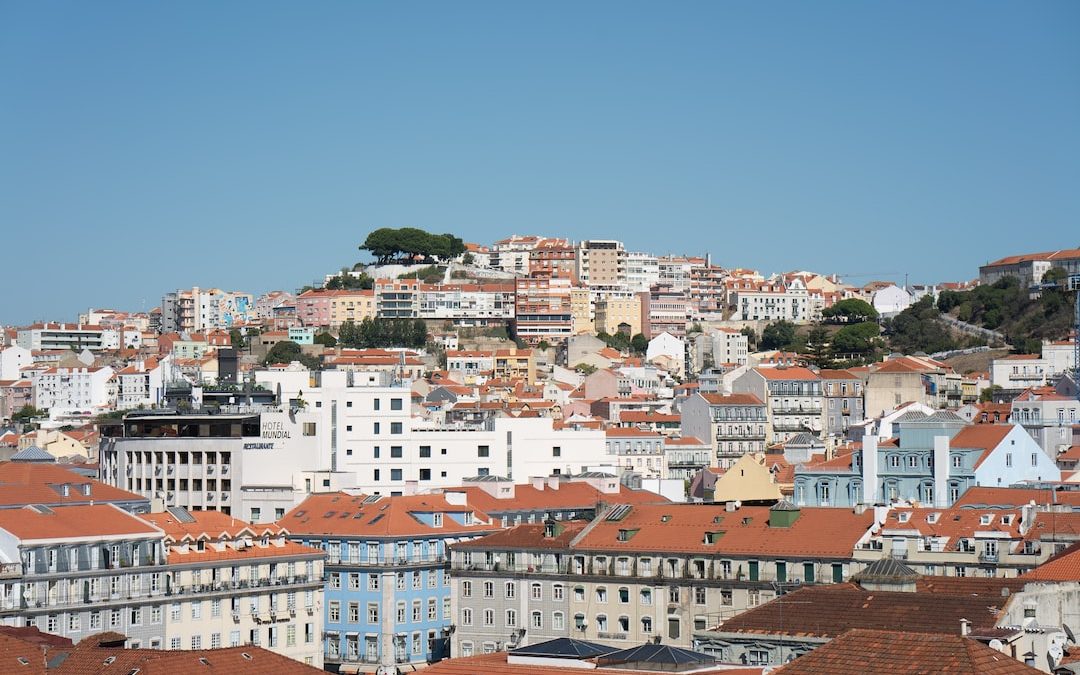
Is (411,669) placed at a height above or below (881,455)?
below

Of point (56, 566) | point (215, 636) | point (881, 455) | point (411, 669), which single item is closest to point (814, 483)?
point (881, 455)

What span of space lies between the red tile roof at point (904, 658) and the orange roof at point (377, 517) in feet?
140

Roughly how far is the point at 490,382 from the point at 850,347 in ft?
115

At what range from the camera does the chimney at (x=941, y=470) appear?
82.4m

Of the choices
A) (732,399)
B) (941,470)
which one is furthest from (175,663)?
(732,399)

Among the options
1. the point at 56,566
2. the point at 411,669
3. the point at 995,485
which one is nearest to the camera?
the point at 56,566

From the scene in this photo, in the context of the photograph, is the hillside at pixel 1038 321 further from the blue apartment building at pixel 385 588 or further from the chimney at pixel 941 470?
the blue apartment building at pixel 385 588

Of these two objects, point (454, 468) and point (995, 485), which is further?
point (454, 468)

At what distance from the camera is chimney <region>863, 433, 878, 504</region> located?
278ft

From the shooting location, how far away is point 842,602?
5100cm

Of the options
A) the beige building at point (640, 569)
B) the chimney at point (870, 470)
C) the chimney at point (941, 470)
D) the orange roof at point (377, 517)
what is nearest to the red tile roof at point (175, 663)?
the beige building at point (640, 569)

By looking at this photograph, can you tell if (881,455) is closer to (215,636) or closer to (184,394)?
(215,636)

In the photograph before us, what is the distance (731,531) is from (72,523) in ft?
69.6

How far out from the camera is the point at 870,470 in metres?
85.8
